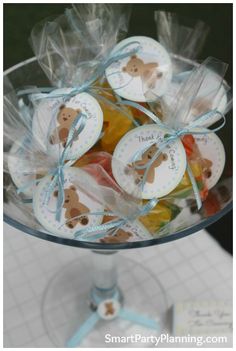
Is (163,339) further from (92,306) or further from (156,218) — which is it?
(156,218)

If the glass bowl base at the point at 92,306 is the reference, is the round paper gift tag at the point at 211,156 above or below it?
above

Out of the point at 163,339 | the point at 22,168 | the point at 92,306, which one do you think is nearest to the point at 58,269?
the point at 92,306

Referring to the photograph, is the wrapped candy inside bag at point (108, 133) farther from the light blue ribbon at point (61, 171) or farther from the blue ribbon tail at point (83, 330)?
the blue ribbon tail at point (83, 330)

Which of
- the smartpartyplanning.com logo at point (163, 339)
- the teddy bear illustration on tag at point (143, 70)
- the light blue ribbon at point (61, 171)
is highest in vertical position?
the teddy bear illustration on tag at point (143, 70)

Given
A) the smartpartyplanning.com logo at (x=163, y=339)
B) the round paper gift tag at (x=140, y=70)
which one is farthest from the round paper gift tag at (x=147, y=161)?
the smartpartyplanning.com logo at (x=163, y=339)

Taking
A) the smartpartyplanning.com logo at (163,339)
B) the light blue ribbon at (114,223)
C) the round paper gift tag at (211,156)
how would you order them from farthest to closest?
the smartpartyplanning.com logo at (163,339) → the round paper gift tag at (211,156) → the light blue ribbon at (114,223)

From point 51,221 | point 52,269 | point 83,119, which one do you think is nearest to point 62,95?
point 83,119

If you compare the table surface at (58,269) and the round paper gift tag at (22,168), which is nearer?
the round paper gift tag at (22,168)
